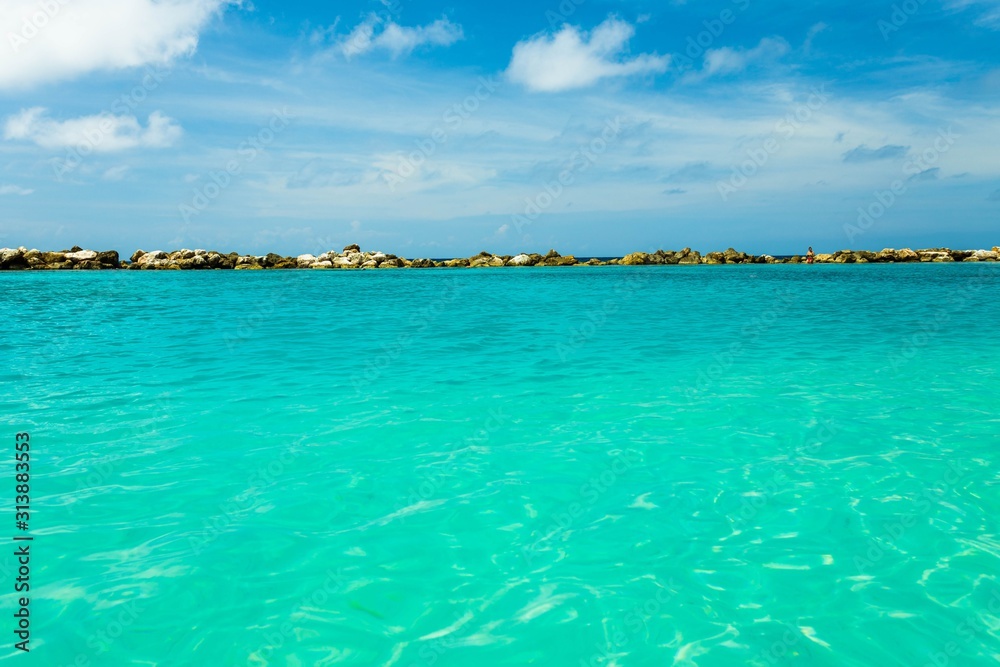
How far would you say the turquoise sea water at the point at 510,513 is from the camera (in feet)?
15.2

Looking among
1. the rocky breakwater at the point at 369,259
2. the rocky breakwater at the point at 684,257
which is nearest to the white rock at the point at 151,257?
the rocky breakwater at the point at 369,259

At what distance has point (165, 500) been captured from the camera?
6.83 m

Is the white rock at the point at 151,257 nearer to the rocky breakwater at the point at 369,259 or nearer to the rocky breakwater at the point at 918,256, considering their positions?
the rocky breakwater at the point at 369,259

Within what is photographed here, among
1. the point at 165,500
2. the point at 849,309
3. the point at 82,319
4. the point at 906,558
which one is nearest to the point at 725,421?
the point at 906,558

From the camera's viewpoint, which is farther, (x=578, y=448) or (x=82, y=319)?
(x=82, y=319)

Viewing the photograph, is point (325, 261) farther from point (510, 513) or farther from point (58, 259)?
point (510, 513)

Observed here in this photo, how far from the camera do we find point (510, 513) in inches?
262

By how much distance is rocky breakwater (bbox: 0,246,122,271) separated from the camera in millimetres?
91188

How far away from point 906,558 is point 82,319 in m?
30.0

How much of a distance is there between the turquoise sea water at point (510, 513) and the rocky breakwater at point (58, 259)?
323ft

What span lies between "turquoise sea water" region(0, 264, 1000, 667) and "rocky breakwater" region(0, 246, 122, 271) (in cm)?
9843

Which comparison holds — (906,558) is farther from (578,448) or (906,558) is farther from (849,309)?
(849,309)

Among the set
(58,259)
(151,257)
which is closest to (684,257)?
(151,257)

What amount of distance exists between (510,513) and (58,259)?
113487 millimetres
